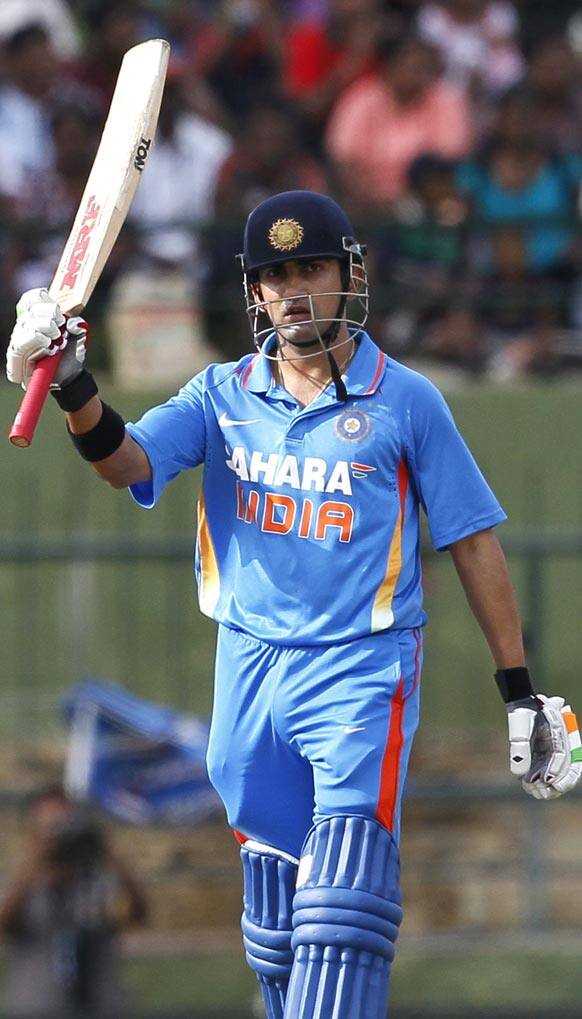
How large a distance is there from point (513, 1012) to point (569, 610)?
204 cm

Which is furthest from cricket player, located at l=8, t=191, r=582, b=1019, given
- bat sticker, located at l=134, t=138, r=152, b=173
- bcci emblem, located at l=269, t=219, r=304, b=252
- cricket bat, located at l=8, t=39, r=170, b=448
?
bat sticker, located at l=134, t=138, r=152, b=173

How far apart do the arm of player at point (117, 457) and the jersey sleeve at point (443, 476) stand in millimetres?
648

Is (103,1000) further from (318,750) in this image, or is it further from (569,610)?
(318,750)

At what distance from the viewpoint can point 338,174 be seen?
9.52 m

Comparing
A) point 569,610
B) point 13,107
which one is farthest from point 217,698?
point 13,107

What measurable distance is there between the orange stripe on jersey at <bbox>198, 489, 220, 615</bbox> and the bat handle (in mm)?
654

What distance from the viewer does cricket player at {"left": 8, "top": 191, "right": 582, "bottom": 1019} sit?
173 inches

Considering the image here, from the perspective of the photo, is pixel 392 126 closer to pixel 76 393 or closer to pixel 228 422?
pixel 228 422

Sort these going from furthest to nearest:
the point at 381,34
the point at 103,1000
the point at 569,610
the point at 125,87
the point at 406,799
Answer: the point at 381,34, the point at 569,610, the point at 406,799, the point at 103,1000, the point at 125,87

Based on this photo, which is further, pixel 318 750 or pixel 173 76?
pixel 173 76

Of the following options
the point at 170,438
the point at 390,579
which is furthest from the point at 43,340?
the point at 390,579

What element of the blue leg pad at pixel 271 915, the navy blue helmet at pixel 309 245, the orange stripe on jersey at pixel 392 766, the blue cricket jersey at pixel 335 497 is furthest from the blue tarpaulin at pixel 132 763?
the navy blue helmet at pixel 309 245

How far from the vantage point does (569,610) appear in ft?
30.3

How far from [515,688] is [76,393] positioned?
129 centimetres
